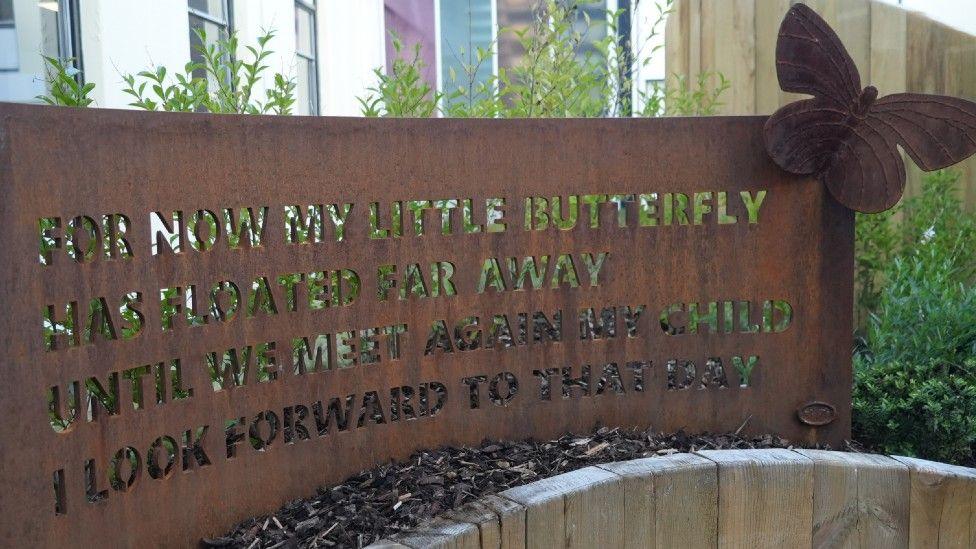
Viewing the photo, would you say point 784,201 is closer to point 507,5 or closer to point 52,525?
point 52,525

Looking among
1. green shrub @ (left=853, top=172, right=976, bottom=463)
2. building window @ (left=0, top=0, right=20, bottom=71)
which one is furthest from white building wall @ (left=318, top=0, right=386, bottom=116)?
green shrub @ (left=853, top=172, right=976, bottom=463)

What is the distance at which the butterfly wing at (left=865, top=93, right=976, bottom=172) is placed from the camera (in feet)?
10.6

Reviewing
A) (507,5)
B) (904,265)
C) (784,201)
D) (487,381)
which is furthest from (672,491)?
(507,5)

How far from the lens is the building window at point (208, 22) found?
651cm

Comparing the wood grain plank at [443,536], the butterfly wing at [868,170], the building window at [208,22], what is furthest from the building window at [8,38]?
the butterfly wing at [868,170]

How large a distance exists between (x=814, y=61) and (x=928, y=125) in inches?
17.1

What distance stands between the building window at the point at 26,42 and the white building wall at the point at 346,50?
4.49m

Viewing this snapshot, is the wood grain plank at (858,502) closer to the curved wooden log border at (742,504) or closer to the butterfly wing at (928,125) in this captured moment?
the curved wooden log border at (742,504)

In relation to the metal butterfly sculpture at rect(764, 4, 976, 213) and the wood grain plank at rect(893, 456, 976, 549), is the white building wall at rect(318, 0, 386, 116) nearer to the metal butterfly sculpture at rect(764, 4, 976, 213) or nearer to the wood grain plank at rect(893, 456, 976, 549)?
the metal butterfly sculpture at rect(764, 4, 976, 213)

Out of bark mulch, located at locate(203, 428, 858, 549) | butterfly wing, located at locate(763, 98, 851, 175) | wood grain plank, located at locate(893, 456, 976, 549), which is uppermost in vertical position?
butterfly wing, located at locate(763, 98, 851, 175)

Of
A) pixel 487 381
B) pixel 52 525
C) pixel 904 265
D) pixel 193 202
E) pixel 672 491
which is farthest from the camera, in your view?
pixel 904 265

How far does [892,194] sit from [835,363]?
59 centimetres

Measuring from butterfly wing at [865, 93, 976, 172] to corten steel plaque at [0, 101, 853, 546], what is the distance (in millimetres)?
292

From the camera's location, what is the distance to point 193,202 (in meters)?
2.41
